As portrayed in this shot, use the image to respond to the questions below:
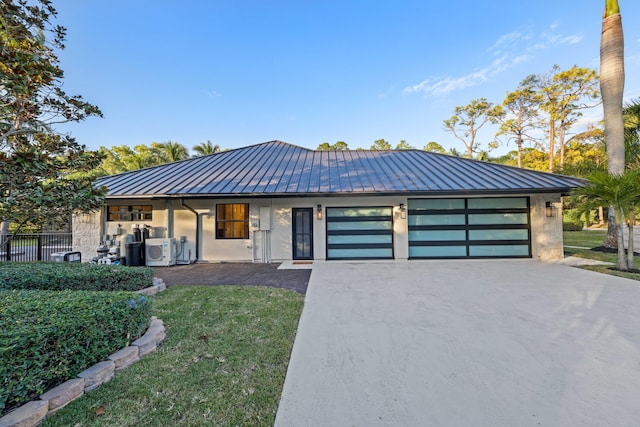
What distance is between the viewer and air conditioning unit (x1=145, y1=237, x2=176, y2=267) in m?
8.12

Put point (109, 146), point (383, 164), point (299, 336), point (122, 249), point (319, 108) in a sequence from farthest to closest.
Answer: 1. point (109, 146)
2. point (319, 108)
3. point (383, 164)
4. point (122, 249)
5. point (299, 336)

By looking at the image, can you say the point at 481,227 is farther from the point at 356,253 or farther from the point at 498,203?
the point at 356,253

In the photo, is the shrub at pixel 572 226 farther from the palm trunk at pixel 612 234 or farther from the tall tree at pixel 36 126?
the tall tree at pixel 36 126

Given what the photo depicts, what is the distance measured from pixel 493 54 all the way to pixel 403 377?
1724 centimetres

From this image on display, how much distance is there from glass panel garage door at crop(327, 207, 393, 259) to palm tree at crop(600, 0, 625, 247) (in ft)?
26.1

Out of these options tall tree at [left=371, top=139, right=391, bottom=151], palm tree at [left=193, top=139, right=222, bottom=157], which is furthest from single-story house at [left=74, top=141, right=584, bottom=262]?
tall tree at [left=371, top=139, right=391, bottom=151]

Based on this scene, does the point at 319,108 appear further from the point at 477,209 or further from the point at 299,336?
the point at 299,336

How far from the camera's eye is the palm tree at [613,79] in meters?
8.30

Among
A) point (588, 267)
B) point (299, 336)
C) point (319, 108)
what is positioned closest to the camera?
point (299, 336)

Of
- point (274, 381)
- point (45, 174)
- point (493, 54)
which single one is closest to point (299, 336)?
point (274, 381)

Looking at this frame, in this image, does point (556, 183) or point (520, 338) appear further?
point (556, 183)

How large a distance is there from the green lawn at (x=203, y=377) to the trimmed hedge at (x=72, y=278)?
1170 mm

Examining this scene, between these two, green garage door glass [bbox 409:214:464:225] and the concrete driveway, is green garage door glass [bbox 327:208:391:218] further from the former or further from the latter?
the concrete driveway

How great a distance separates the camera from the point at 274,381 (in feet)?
7.77
